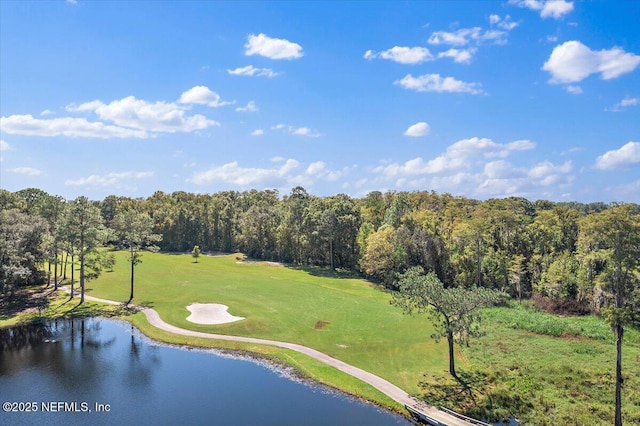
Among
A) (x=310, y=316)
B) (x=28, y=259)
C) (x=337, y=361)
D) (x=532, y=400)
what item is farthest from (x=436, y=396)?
(x=28, y=259)

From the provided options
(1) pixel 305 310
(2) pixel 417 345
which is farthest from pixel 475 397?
(1) pixel 305 310

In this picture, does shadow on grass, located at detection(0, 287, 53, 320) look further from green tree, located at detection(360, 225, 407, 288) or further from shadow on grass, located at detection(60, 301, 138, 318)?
green tree, located at detection(360, 225, 407, 288)

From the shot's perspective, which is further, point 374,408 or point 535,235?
point 535,235

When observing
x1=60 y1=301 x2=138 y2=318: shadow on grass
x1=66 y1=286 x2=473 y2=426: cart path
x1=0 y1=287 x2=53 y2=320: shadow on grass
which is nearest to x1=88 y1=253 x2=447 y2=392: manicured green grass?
x1=66 y1=286 x2=473 y2=426: cart path

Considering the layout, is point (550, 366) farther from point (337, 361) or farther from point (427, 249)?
point (427, 249)

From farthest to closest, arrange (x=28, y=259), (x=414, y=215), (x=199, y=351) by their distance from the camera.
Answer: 1. (x=414, y=215)
2. (x=28, y=259)
3. (x=199, y=351)

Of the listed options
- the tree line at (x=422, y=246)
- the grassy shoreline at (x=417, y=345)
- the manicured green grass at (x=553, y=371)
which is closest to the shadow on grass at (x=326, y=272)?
the tree line at (x=422, y=246)
